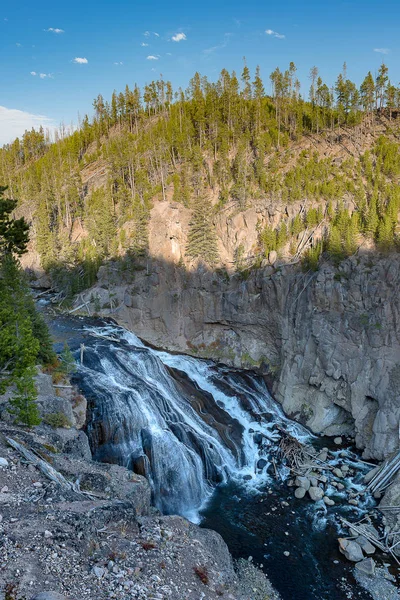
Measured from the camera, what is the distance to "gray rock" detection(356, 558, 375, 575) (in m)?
20.4

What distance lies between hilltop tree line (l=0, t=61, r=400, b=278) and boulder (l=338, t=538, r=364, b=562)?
85.9 feet

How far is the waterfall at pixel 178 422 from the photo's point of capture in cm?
2583

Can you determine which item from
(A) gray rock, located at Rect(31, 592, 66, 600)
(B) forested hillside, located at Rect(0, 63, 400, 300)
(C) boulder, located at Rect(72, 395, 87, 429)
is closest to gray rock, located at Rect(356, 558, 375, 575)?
(A) gray rock, located at Rect(31, 592, 66, 600)

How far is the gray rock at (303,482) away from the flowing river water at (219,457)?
0.98m

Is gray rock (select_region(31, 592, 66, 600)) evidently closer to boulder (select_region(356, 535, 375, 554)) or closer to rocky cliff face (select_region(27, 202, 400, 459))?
boulder (select_region(356, 535, 375, 554))

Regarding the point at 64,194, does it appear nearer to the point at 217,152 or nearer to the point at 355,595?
the point at 217,152

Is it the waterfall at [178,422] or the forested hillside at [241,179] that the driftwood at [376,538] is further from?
the forested hillside at [241,179]

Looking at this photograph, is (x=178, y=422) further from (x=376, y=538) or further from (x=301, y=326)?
(x=301, y=326)

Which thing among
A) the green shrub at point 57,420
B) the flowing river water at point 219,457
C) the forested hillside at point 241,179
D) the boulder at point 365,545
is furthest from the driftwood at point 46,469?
the forested hillside at point 241,179

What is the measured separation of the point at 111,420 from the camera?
2702 centimetres

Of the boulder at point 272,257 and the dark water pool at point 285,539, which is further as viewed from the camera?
the boulder at point 272,257

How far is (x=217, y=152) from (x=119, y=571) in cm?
6378

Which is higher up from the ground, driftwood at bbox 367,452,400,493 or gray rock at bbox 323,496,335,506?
driftwood at bbox 367,452,400,493

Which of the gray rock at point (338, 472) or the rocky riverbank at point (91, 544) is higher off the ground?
the rocky riverbank at point (91, 544)
